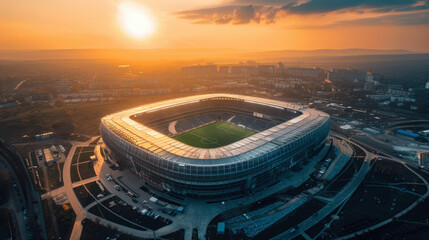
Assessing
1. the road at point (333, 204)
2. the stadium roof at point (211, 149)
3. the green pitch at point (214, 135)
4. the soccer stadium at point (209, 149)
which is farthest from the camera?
the green pitch at point (214, 135)

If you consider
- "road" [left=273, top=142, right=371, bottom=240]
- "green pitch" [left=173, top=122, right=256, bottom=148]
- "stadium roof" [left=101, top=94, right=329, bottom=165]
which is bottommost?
"road" [left=273, top=142, right=371, bottom=240]

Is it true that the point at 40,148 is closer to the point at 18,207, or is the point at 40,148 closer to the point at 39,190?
the point at 39,190

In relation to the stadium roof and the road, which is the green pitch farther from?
the road

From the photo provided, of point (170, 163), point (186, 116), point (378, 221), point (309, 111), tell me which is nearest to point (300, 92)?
point (309, 111)

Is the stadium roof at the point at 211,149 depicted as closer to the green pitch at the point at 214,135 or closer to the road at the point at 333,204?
the road at the point at 333,204

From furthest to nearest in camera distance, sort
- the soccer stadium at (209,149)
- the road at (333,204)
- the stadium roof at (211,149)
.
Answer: the stadium roof at (211,149) → the soccer stadium at (209,149) → the road at (333,204)

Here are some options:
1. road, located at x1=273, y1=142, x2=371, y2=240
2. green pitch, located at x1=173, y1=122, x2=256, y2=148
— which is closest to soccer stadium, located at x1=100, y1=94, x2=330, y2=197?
green pitch, located at x1=173, y1=122, x2=256, y2=148

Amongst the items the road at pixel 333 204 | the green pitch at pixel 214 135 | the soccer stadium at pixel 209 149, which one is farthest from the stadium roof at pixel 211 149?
the green pitch at pixel 214 135

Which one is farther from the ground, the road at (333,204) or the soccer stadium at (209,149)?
the soccer stadium at (209,149)

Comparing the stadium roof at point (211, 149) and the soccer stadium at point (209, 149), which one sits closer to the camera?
the soccer stadium at point (209, 149)
